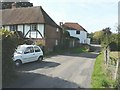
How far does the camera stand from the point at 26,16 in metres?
43.3

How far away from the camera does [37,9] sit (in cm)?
4338

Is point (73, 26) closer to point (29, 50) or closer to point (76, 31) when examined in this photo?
point (76, 31)

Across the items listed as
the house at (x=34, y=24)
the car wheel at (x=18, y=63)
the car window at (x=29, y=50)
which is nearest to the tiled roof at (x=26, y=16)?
the house at (x=34, y=24)

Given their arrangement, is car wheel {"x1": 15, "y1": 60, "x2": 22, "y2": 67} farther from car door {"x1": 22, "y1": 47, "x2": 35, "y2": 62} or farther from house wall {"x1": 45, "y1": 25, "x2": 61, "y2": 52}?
house wall {"x1": 45, "y1": 25, "x2": 61, "y2": 52}

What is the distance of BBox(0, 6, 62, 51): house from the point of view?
4078 centimetres

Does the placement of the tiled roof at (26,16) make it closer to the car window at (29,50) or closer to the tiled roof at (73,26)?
the car window at (29,50)

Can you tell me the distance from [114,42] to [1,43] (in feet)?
64.7

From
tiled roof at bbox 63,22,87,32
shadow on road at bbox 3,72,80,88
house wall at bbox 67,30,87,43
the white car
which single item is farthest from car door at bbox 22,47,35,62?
tiled roof at bbox 63,22,87,32

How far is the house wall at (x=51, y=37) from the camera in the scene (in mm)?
41362

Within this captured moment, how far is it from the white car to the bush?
564cm

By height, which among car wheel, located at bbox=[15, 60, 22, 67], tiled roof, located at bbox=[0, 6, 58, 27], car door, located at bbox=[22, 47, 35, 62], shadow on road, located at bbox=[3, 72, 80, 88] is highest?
tiled roof, located at bbox=[0, 6, 58, 27]

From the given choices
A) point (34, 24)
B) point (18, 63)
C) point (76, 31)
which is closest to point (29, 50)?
point (18, 63)

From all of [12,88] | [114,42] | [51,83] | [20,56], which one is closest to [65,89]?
[51,83]

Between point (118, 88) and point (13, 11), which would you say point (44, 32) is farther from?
point (118, 88)
